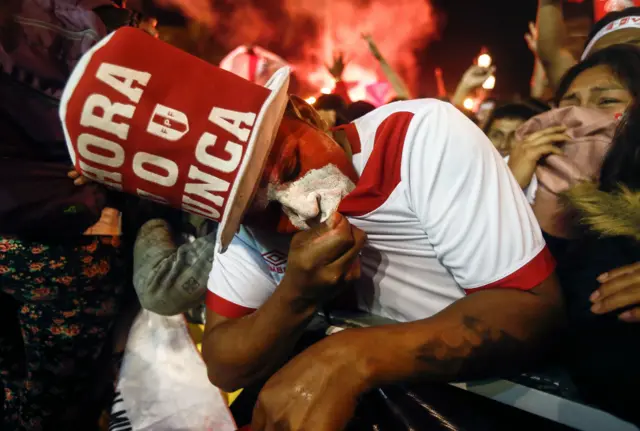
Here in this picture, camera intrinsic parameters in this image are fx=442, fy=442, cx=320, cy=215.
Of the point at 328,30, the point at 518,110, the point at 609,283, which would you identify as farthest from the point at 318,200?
the point at 328,30

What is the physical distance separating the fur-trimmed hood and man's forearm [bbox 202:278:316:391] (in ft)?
1.81

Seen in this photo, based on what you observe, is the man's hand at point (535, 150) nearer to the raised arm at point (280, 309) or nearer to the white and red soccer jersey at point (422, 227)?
the white and red soccer jersey at point (422, 227)

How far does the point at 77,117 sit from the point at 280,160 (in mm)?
312

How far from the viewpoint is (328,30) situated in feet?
18.2

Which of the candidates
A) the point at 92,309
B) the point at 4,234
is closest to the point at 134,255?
the point at 92,309

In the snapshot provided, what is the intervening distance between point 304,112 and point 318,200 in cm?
21

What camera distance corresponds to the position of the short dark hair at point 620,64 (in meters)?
1.18

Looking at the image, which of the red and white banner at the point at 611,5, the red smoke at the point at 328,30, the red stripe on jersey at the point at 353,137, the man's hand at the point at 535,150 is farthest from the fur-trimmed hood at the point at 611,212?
the red smoke at the point at 328,30

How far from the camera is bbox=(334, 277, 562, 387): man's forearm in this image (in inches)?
25.1

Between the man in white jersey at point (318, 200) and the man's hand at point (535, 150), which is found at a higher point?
the man's hand at point (535, 150)

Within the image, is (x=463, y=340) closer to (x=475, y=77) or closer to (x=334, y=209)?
(x=334, y=209)

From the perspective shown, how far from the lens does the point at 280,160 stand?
74 centimetres

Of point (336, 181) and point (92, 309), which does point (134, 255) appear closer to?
point (92, 309)

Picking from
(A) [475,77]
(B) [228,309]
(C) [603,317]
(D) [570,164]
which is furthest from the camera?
(A) [475,77]
